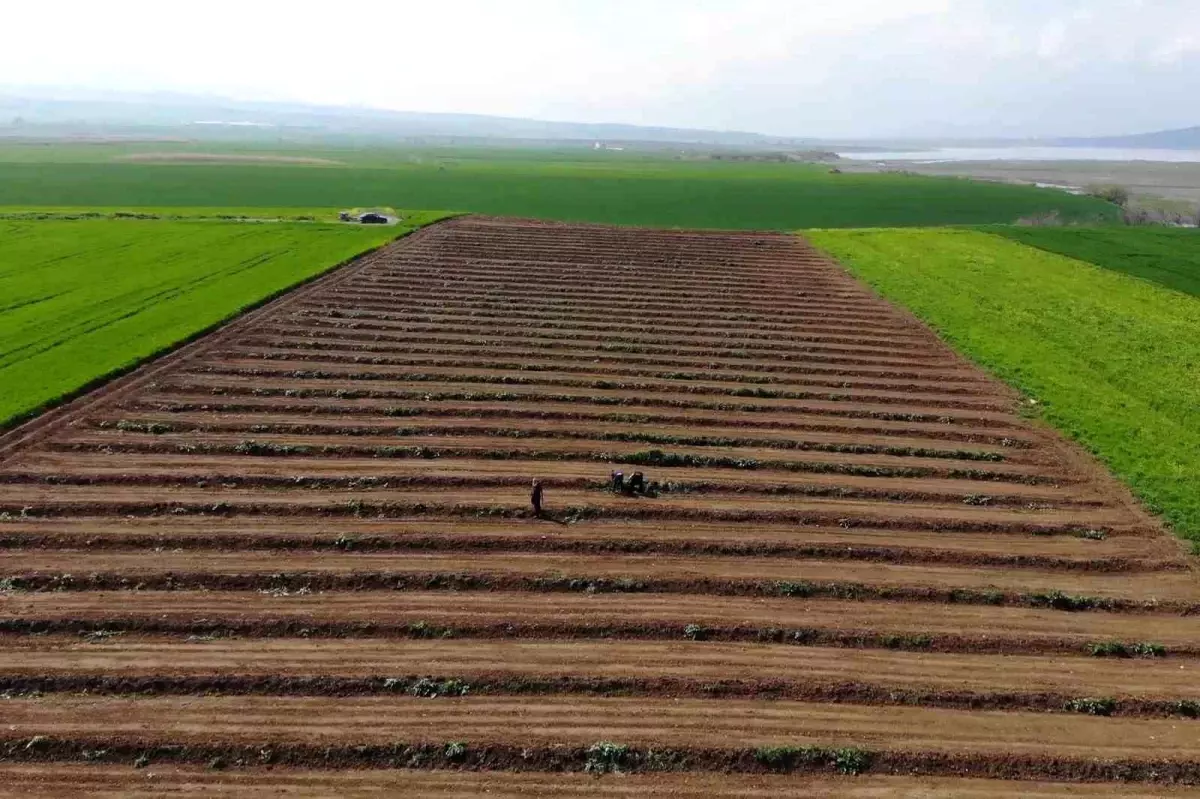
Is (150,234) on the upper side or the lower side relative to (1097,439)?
upper

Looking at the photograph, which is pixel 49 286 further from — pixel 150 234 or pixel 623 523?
pixel 623 523

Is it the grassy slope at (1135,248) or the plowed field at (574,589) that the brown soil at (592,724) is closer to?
the plowed field at (574,589)

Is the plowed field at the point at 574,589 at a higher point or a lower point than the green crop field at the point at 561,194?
lower

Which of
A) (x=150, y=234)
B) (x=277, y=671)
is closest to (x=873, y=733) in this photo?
(x=277, y=671)

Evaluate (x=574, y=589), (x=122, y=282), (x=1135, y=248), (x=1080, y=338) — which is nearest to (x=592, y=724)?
(x=574, y=589)

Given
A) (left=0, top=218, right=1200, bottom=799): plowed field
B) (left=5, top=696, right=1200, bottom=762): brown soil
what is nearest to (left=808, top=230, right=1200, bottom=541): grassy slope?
(left=0, top=218, right=1200, bottom=799): plowed field

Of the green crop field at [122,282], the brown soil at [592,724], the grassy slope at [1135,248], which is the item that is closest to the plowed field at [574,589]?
the brown soil at [592,724]
